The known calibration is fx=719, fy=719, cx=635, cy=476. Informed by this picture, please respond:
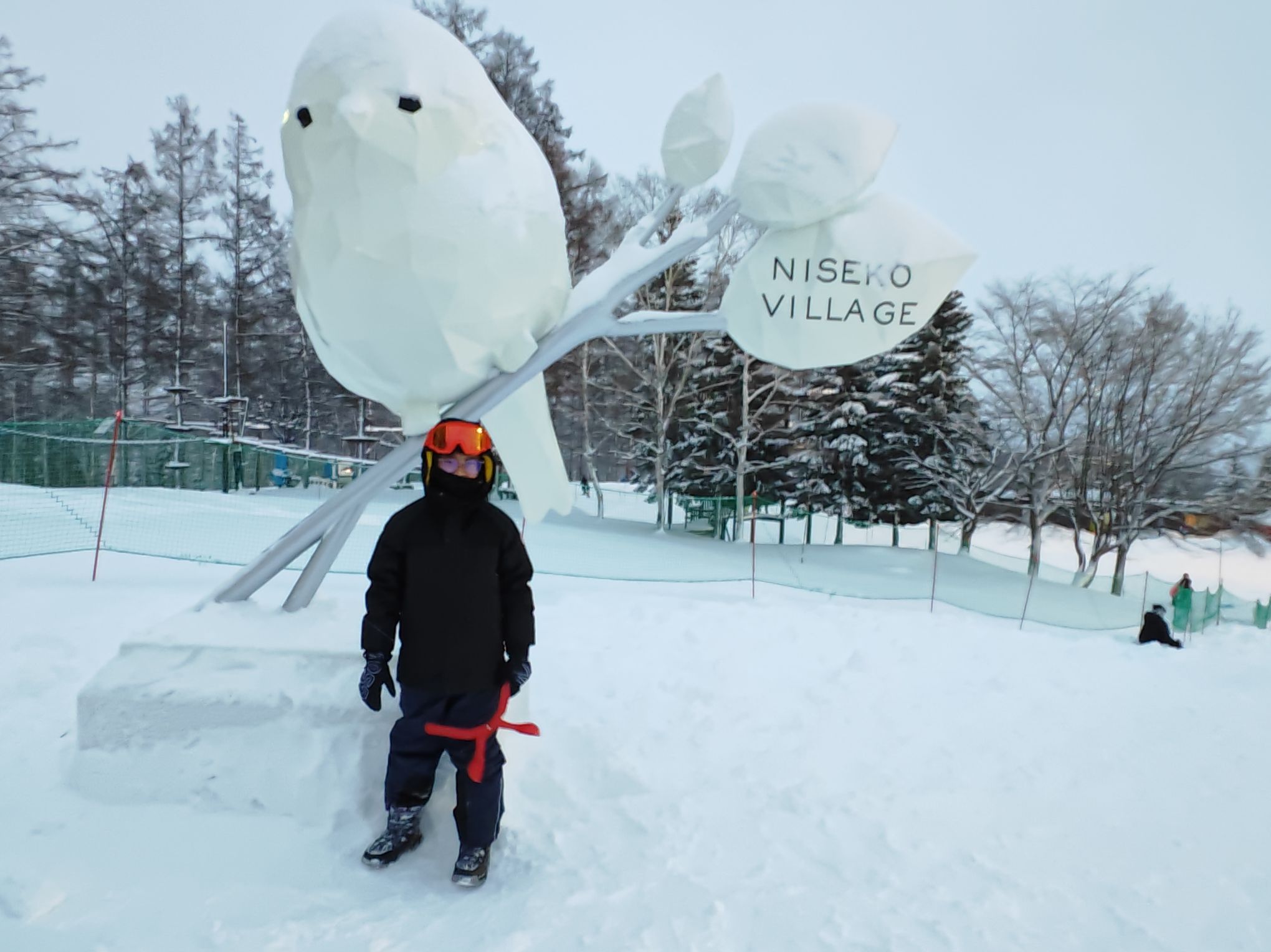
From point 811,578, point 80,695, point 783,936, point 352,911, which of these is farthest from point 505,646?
point 811,578

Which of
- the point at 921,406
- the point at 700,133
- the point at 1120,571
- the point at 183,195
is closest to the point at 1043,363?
the point at 921,406

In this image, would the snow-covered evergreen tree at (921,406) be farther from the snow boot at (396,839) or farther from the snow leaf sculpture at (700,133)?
the snow boot at (396,839)

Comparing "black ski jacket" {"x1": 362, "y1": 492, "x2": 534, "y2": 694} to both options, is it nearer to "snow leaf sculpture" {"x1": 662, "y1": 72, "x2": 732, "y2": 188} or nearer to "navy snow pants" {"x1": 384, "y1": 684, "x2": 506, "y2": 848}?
"navy snow pants" {"x1": 384, "y1": 684, "x2": 506, "y2": 848}

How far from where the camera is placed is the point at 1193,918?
2.11 meters

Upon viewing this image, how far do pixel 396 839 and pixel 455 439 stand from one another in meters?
1.25

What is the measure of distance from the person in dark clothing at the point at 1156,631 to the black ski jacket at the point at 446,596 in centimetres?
739

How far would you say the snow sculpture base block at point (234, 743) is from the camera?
95.6 inches

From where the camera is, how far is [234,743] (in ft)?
8.19

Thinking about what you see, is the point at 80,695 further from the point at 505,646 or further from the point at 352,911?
the point at 505,646

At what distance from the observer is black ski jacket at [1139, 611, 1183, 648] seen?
23.4ft

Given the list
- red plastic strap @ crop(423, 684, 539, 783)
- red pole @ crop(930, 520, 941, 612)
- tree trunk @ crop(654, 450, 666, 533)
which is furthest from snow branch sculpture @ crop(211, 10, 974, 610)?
tree trunk @ crop(654, 450, 666, 533)

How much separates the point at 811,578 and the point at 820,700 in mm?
6254

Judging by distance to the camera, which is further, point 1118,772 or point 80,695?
point 1118,772

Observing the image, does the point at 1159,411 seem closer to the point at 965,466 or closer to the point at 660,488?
the point at 965,466
